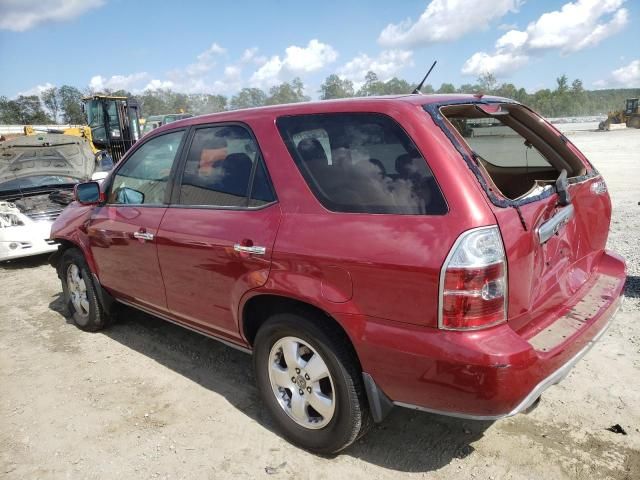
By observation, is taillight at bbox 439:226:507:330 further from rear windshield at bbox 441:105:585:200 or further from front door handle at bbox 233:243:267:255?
front door handle at bbox 233:243:267:255

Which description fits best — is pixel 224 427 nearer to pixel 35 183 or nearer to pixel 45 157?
pixel 35 183

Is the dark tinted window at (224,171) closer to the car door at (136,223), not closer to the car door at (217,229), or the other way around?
the car door at (217,229)

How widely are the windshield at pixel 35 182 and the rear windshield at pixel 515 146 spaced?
7242 millimetres

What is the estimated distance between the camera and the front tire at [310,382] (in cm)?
242

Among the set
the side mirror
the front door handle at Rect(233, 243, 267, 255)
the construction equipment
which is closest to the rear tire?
the side mirror

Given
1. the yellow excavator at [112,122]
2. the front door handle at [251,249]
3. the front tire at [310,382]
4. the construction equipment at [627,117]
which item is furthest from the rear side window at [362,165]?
the construction equipment at [627,117]

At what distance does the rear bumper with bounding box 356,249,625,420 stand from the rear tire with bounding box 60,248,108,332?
3053 millimetres

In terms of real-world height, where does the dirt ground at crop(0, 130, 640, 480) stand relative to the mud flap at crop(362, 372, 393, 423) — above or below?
below

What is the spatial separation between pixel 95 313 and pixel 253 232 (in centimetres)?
251

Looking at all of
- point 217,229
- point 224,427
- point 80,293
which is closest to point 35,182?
point 80,293

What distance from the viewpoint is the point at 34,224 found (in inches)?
277

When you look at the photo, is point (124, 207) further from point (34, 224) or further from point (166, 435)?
point (34, 224)

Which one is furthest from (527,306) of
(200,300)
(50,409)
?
(50,409)

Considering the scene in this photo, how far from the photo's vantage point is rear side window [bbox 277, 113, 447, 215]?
2.19 m
